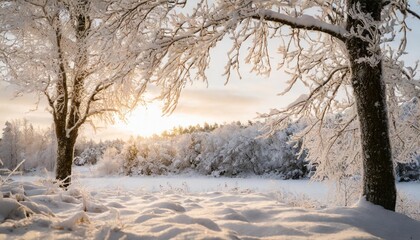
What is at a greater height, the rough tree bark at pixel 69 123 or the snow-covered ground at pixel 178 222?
the rough tree bark at pixel 69 123

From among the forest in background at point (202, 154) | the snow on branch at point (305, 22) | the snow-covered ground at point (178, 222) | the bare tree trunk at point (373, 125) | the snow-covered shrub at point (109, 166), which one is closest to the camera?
the snow-covered ground at point (178, 222)

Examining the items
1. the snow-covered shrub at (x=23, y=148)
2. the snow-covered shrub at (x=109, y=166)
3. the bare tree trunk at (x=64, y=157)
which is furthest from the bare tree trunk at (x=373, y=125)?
the snow-covered shrub at (x=23, y=148)

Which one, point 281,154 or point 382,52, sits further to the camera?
point 281,154

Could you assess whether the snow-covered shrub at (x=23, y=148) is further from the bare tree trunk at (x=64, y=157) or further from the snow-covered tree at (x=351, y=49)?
the snow-covered tree at (x=351, y=49)

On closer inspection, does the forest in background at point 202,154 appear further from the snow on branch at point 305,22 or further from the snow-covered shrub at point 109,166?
the snow on branch at point 305,22

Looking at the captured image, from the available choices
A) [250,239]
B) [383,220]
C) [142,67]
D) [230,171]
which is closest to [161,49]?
[142,67]

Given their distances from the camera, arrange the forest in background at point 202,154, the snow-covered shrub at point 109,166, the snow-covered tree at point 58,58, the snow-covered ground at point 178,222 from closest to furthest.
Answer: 1. the snow-covered ground at point 178,222
2. the snow-covered tree at point 58,58
3. the forest in background at point 202,154
4. the snow-covered shrub at point 109,166

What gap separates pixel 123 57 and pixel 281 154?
19240 mm

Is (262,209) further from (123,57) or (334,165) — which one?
(334,165)

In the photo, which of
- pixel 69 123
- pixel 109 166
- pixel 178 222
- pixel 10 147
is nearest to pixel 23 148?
pixel 10 147

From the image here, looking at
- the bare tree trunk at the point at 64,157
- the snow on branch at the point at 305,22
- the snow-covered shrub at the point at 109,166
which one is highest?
the snow on branch at the point at 305,22

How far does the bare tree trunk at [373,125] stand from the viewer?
4.71 metres

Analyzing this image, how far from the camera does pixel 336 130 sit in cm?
677

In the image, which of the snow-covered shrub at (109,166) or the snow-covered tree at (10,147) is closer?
the snow-covered shrub at (109,166)
